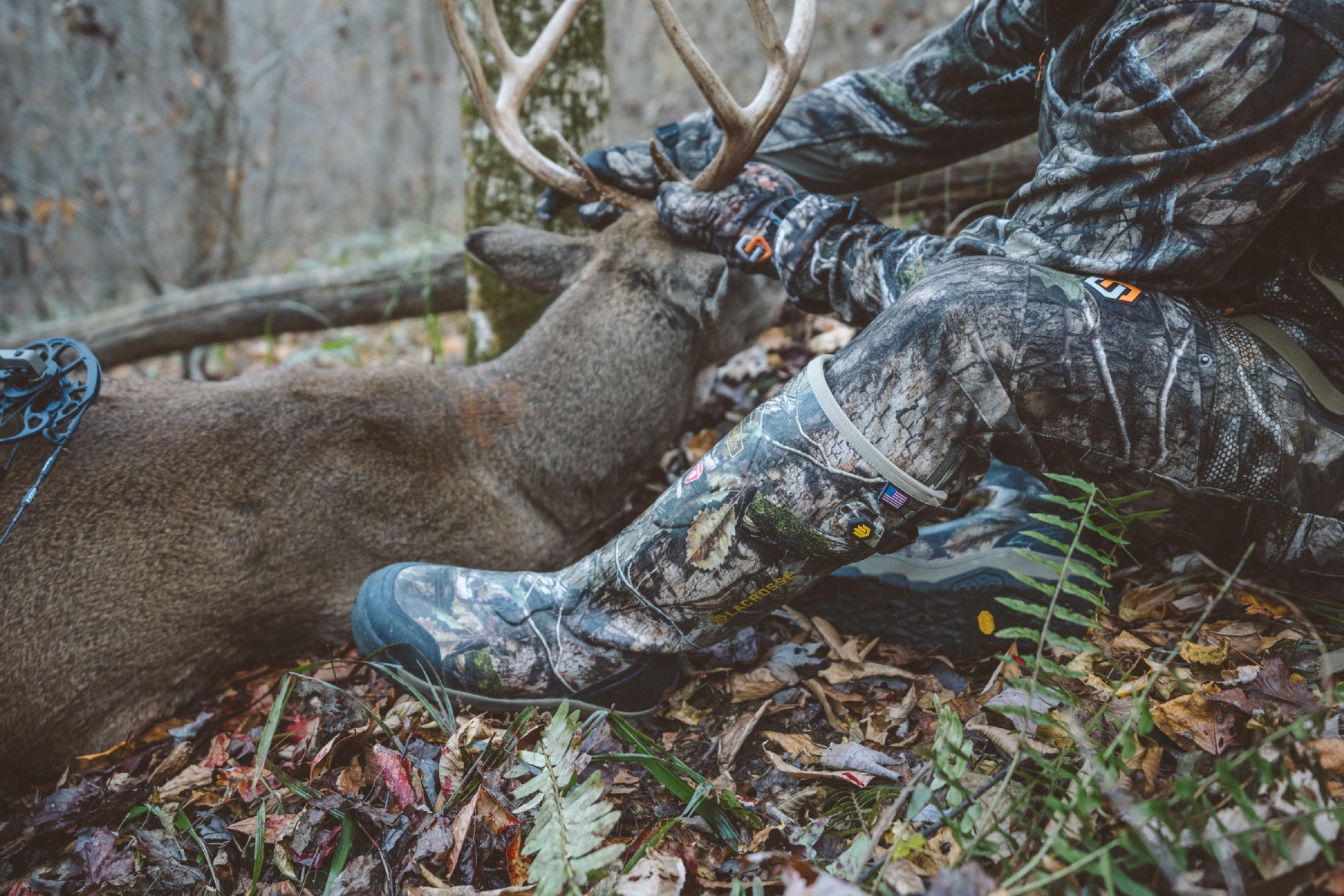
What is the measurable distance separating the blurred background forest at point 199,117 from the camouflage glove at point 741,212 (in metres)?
3.31

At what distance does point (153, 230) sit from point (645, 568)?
10881 mm

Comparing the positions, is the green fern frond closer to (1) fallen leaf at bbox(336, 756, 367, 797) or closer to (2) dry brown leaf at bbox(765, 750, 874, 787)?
(2) dry brown leaf at bbox(765, 750, 874, 787)

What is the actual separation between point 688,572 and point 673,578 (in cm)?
5

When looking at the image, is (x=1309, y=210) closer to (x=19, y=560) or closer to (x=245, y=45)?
(x=19, y=560)

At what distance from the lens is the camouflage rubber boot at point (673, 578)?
2.20m

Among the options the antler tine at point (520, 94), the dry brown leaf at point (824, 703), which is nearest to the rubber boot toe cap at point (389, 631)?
the dry brown leaf at point (824, 703)

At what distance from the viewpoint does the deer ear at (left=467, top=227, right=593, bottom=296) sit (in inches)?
151

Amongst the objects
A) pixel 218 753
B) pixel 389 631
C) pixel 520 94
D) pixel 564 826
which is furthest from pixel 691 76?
pixel 218 753

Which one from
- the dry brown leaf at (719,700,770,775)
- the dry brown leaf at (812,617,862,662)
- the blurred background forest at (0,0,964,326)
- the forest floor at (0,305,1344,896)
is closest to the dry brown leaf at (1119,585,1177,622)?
the forest floor at (0,305,1344,896)

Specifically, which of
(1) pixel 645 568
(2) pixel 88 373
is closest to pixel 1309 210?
(1) pixel 645 568

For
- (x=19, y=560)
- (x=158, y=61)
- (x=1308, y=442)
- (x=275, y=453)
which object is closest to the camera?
(x=1308, y=442)

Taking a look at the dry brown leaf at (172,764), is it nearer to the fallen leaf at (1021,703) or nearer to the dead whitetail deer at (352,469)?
the dead whitetail deer at (352,469)

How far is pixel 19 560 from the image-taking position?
9.57ft

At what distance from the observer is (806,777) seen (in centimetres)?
229
